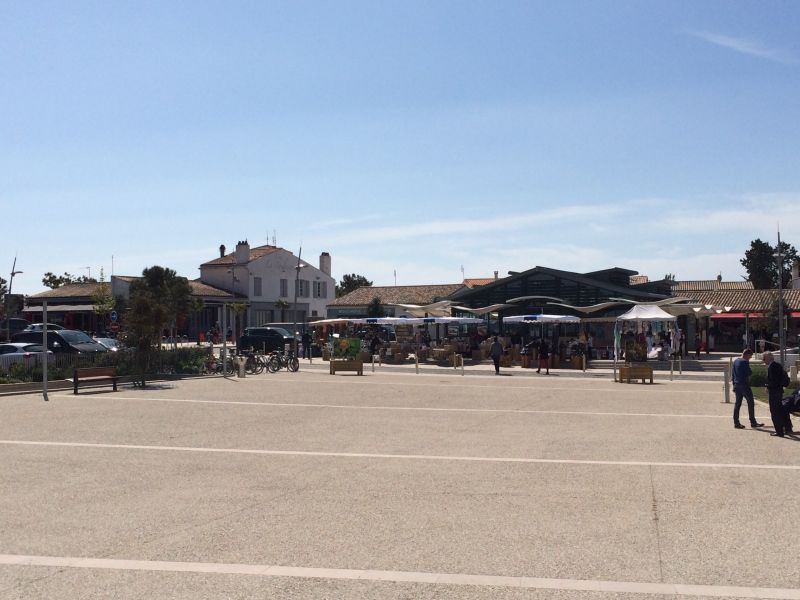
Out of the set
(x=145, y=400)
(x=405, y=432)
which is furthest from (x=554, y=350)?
(x=405, y=432)

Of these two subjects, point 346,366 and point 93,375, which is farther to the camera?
point 346,366

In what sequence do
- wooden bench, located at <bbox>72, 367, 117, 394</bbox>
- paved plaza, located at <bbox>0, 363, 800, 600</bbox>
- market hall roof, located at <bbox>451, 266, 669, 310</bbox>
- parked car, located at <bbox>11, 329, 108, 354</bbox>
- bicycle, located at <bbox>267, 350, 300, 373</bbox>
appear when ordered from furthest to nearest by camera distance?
market hall roof, located at <bbox>451, 266, 669, 310</bbox>
bicycle, located at <bbox>267, 350, 300, 373</bbox>
parked car, located at <bbox>11, 329, 108, 354</bbox>
wooden bench, located at <bbox>72, 367, 117, 394</bbox>
paved plaza, located at <bbox>0, 363, 800, 600</bbox>

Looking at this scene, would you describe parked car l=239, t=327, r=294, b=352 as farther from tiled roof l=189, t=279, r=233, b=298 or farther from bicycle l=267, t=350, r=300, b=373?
tiled roof l=189, t=279, r=233, b=298

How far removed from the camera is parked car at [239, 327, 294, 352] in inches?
1783

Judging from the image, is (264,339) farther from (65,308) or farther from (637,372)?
(65,308)

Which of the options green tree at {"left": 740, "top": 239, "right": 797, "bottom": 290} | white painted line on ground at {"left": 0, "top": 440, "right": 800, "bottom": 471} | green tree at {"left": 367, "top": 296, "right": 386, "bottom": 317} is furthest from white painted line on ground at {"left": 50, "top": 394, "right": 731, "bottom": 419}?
green tree at {"left": 740, "top": 239, "right": 797, "bottom": 290}

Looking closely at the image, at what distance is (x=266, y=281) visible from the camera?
7375cm

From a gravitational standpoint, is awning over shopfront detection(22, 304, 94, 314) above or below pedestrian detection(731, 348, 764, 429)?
above

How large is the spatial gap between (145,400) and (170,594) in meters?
15.8

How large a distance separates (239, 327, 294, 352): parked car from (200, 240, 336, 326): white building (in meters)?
20.7

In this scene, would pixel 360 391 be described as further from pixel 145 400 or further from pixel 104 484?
pixel 104 484

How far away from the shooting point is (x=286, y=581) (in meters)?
5.98

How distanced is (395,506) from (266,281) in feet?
218

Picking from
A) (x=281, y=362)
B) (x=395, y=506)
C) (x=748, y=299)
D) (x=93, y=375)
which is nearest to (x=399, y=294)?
(x=748, y=299)
